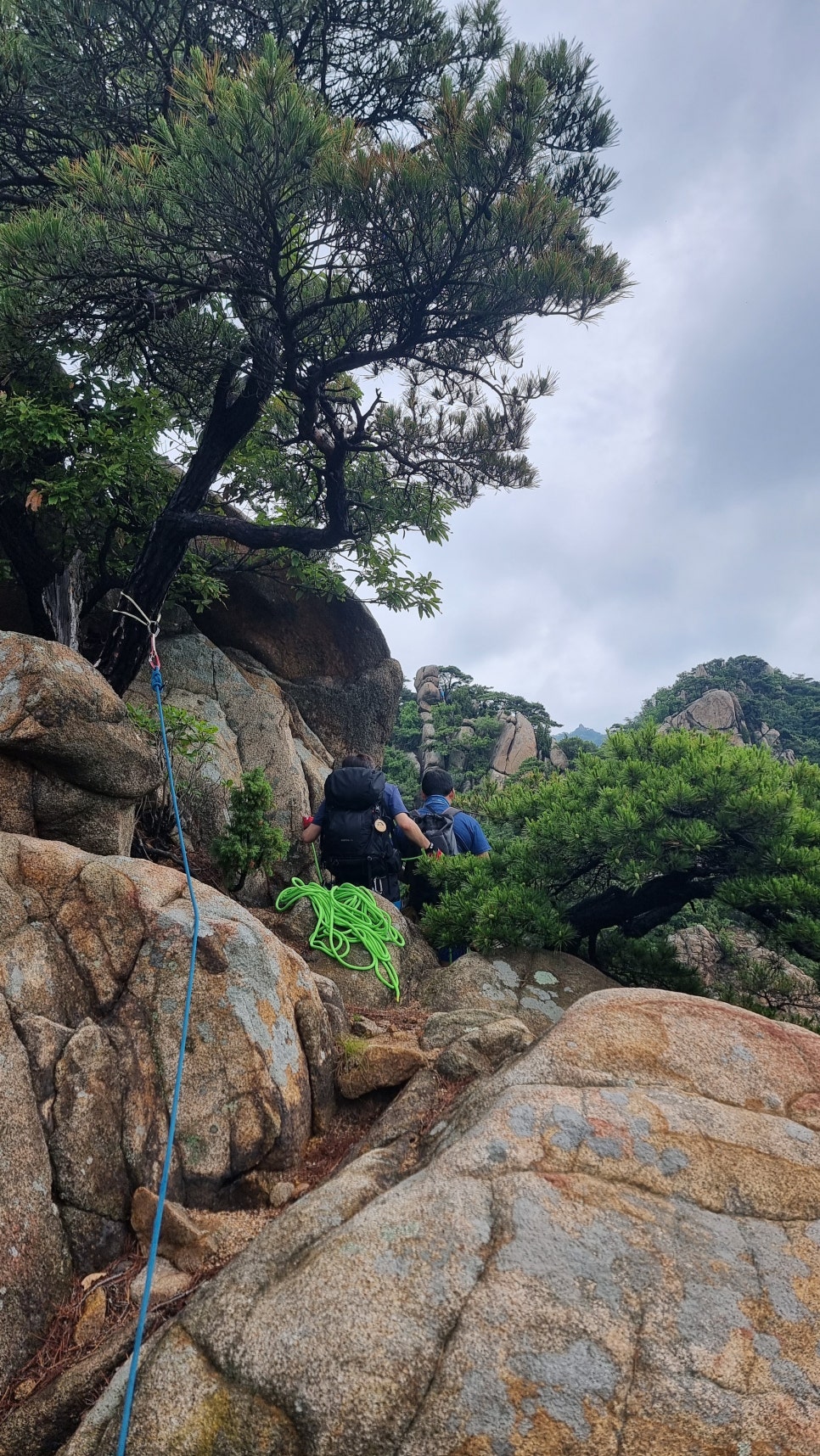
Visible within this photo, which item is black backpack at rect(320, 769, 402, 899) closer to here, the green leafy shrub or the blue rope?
the green leafy shrub

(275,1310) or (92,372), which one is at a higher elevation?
(92,372)

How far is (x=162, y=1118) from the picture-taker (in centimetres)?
359

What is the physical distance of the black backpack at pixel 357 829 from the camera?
24.7 feet

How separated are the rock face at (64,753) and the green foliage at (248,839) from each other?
194 centimetres

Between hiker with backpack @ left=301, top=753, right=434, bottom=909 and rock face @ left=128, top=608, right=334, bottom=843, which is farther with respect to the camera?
rock face @ left=128, top=608, right=334, bottom=843

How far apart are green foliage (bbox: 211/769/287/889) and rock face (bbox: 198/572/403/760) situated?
5113 millimetres

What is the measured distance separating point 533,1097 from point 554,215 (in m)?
7.27

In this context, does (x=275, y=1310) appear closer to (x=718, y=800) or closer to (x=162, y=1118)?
(x=162, y=1118)

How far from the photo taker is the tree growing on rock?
634 centimetres

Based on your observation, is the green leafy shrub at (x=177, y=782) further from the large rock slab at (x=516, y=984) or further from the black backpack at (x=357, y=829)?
the large rock slab at (x=516, y=984)

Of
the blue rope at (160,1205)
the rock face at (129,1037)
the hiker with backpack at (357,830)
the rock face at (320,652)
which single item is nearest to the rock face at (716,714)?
the rock face at (320,652)

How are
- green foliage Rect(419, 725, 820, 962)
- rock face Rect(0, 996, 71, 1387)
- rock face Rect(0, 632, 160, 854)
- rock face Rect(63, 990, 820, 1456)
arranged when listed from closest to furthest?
rock face Rect(63, 990, 820, 1456)
rock face Rect(0, 996, 71, 1387)
rock face Rect(0, 632, 160, 854)
green foliage Rect(419, 725, 820, 962)

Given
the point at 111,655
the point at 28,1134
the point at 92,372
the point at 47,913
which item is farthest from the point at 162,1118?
the point at 92,372

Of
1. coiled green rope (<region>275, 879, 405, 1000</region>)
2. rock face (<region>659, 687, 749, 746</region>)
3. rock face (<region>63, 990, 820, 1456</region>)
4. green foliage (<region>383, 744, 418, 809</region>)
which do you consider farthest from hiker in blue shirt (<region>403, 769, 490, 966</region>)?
rock face (<region>659, 687, 749, 746</region>)
